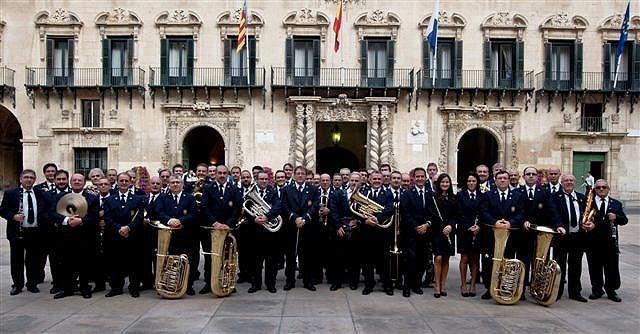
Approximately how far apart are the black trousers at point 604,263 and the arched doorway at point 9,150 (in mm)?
28818

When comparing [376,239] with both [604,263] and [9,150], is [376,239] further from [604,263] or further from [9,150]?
[9,150]

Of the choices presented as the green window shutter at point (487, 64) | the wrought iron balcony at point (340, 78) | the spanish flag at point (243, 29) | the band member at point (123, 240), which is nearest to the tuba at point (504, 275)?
the band member at point (123, 240)

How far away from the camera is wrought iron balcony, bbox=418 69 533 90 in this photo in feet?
83.6

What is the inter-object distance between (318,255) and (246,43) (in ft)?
55.3

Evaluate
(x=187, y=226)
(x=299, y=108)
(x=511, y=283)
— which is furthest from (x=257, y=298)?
(x=299, y=108)

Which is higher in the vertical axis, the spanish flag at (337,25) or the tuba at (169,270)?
the spanish flag at (337,25)

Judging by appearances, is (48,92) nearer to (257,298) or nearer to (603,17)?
(257,298)

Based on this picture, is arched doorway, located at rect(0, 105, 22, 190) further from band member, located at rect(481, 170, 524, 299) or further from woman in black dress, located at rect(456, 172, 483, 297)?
band member, located at rect(481, 170, 524, 299)

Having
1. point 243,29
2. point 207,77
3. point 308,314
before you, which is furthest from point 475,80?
point 308,314

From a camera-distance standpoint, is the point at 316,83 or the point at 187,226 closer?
the point at 187,226

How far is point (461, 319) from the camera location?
7.28 metres

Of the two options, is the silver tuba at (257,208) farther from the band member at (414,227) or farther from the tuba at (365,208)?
the band member at (414,227)

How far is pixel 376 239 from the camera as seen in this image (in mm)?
8945

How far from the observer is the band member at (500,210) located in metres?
8.42
